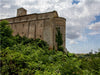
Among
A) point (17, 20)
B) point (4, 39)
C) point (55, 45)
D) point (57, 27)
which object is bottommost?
point (55, 45)

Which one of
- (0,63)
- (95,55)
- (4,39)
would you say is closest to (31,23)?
(4,39)

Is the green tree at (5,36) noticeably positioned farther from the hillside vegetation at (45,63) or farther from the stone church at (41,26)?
the stone church at (41,26)

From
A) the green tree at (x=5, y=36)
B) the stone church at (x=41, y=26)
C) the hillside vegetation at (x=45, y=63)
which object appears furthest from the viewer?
the stone church at (x=41, y=26)

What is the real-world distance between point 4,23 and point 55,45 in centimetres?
1055

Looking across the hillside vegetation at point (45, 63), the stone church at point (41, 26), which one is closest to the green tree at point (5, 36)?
the hillside vegetation at point (45, 63)

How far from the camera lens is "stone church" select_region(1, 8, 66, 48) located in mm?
20734

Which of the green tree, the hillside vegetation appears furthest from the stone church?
the hillside vegetation

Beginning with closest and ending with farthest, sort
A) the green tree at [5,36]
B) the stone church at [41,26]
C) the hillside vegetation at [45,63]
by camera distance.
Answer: the hillside vegetation at [45,63], the green tree at [5,36], the stone church at [41,26]

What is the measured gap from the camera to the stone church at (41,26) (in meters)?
20.7

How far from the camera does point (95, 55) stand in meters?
3.37

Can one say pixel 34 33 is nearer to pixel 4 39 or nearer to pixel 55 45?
pixel 55 45

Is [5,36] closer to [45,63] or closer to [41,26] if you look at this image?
[45,63]

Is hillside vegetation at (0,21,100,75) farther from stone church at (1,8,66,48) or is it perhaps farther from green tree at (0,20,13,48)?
stone church at (1,8,66,48)

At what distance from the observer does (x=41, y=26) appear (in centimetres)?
2191
